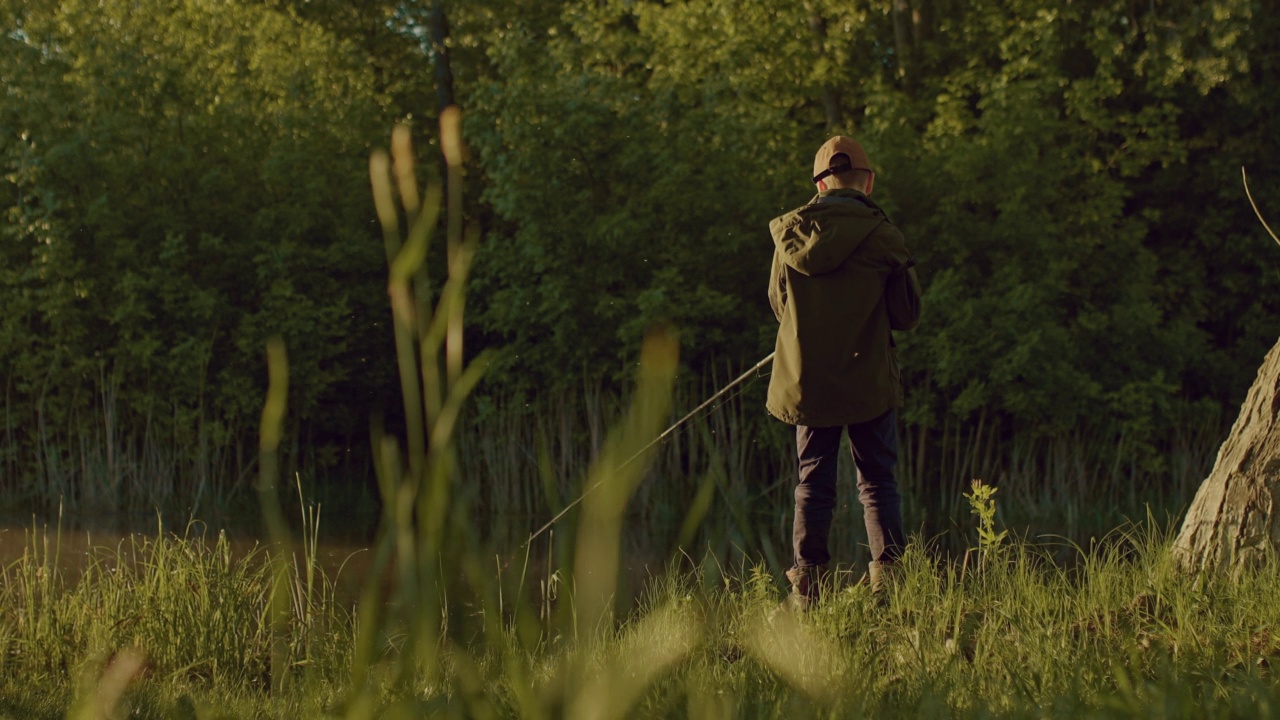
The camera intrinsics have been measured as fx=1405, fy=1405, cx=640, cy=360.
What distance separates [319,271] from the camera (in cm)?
1472

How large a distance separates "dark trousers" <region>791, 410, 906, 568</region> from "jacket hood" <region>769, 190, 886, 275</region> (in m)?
0.57

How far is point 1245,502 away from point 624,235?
9.12 metres

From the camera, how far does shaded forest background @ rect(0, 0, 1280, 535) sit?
13.1 m

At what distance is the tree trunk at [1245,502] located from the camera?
436cm

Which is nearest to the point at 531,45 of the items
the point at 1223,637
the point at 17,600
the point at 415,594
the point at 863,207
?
the point at 17,600

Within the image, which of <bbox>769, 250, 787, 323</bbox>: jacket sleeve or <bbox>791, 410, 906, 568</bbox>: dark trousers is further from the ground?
<bbox>769, 250, 787, 323</bbox>: jacket sleeve

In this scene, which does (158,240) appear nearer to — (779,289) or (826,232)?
(779,289)

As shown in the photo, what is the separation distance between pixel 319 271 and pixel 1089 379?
25.6 ft

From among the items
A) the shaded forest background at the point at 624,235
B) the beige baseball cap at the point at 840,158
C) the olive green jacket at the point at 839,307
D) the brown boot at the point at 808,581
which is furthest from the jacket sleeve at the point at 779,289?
the shaded forest background at the point at 624,235

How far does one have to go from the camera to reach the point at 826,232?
15.0 feet

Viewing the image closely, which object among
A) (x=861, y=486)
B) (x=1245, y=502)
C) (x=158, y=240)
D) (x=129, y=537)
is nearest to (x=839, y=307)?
(x=861, y=486)

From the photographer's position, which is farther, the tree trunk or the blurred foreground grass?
the tree trunk

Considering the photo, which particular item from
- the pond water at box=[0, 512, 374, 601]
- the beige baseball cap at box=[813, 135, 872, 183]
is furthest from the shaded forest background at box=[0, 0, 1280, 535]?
the beige baseball cap at box=[813, 135, 872, 183]

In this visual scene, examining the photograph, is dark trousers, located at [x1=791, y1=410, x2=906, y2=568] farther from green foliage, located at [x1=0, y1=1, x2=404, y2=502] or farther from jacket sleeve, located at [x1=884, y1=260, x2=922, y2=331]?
green foliage, located at [x1=0, y1=1, x2=404, y2=502]
